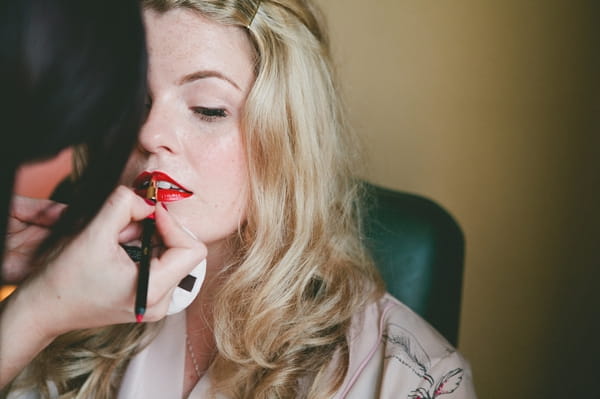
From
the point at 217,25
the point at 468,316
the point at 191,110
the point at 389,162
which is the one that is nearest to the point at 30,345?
the point at 191,110

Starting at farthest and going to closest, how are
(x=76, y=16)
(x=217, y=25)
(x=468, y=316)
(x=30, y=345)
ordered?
(x=468, y=316) → (x=217, y=25) → (x=30, y=345) → (x=76, y=16)

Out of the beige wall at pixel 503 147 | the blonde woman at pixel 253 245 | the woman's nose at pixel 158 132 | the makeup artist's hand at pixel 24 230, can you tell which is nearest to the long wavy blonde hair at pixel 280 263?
the blonde woman at pixel 253 245

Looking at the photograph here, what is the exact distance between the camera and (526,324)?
→ 1354mm

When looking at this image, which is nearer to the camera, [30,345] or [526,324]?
[30,345]

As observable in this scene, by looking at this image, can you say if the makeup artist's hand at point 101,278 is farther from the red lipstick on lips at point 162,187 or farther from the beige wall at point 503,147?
the beige wall at point 503,147

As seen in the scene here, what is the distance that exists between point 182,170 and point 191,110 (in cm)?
10

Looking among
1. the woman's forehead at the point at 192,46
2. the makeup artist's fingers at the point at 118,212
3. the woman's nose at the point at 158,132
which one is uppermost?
the woman's forehead at the point at 192,46

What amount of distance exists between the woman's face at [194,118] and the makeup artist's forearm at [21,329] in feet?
0.87

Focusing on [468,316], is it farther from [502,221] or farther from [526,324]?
[502,221]

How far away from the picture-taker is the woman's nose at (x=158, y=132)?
36.4 inches

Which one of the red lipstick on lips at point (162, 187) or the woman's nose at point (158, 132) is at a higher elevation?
the woman's nose at point (158, 132)

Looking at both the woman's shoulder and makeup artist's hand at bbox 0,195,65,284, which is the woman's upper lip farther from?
the woman's shoulder

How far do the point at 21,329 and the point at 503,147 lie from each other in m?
1.08

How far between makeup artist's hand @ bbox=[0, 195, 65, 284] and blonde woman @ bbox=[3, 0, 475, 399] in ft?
0.57
